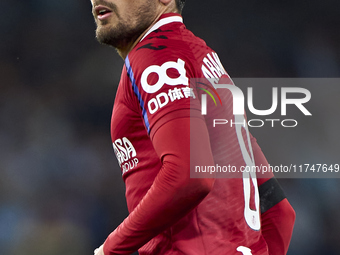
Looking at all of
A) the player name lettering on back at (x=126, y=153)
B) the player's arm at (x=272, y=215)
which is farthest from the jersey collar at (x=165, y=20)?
the player's arm at (x=272, y=215)

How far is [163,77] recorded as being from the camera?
1.16 meters

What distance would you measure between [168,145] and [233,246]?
0.35m

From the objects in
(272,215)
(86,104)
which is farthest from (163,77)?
(86,104)

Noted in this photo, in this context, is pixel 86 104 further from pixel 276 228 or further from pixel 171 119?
pixel 171 119

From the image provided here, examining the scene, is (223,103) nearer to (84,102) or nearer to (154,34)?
(154,34)

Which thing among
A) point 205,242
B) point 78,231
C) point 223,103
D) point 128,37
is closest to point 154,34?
point 128,37

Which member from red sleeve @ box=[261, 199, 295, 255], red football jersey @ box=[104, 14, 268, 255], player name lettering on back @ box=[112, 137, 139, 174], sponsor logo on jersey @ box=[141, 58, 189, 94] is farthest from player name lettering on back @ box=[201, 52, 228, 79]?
red sleeve @ box=[261, 199, 295, 255]

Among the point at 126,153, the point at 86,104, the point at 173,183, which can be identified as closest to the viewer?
the point at 173,183

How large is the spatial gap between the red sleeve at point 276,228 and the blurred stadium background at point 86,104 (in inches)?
126

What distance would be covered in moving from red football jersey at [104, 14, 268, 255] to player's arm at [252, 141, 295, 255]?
168 mm

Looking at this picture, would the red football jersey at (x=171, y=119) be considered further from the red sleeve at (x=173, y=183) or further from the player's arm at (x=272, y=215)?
the player's arm at (x=272, y=215)

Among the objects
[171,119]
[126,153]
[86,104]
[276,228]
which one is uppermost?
[171,119]

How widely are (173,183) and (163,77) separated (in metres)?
0.27

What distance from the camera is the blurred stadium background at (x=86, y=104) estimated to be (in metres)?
4.72
